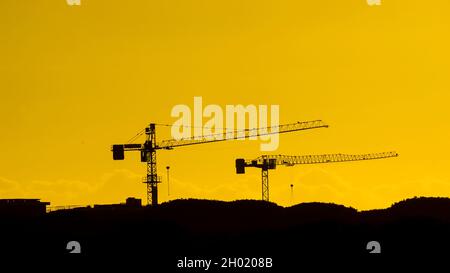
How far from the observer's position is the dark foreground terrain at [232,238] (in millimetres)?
120938

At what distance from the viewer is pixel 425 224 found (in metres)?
127

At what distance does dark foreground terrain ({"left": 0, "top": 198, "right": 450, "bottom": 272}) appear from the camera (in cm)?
12094

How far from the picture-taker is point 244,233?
449 feet

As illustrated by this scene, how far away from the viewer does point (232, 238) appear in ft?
437

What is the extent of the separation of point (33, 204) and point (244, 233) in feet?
167
